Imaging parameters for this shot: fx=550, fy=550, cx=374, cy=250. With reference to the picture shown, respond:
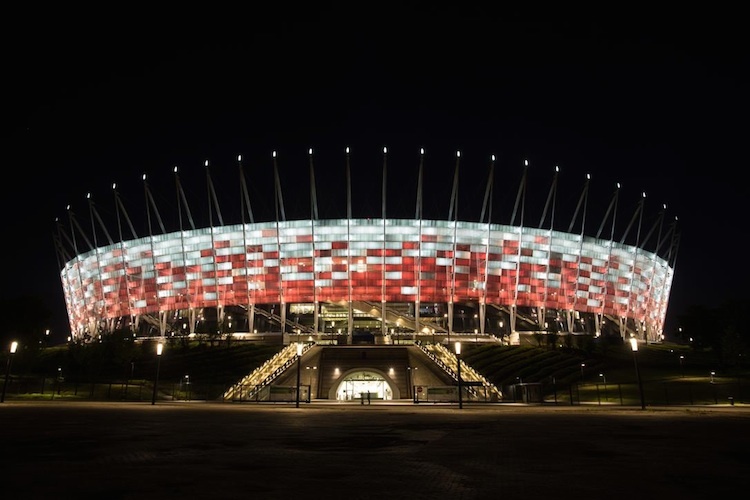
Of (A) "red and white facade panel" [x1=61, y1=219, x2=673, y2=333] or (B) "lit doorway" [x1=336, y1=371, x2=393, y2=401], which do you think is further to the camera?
(A) "red and white facade panel" [x1=61, y1=219, x2=673, y2=333]

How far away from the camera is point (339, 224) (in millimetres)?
106688

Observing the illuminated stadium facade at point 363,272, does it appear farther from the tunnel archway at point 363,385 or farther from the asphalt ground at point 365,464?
the asphalt ground at point 365,464

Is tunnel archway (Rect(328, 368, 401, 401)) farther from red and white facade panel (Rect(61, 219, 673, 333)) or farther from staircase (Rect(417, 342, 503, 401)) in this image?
red and white facade panel (Rect(61, 219, 673, 333))

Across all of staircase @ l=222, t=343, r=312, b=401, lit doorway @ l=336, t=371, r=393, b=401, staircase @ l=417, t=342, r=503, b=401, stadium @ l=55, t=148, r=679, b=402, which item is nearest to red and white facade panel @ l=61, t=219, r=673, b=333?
stadium @ l=55, t=148, r=679, b=402

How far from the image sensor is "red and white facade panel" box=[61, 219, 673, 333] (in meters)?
106

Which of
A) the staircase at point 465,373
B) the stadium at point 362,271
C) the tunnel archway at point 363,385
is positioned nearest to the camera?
the staircase at point 465,373

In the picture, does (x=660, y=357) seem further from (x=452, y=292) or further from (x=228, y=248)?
(x=228, y=248)

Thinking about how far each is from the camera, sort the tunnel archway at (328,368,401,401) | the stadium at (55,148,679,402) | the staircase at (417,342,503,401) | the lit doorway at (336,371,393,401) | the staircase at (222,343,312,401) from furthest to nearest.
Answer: the stadium at (55,148,679,402) < the lit doorway at (336,371,393,401) < the tunnel archway at (328,368,401,401) < the staircase at (222,343,312,401) < the staircase at (417,342,503,401)

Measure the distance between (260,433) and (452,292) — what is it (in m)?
92.8

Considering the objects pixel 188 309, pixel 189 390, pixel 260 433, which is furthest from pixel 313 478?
pixel 188 309

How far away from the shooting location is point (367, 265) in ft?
349

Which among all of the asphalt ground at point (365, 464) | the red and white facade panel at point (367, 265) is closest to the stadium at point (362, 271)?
the red and white facade panel at point (367, 265)

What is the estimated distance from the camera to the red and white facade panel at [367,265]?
4190 inches

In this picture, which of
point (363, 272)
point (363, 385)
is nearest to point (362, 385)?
point (363, 385)
